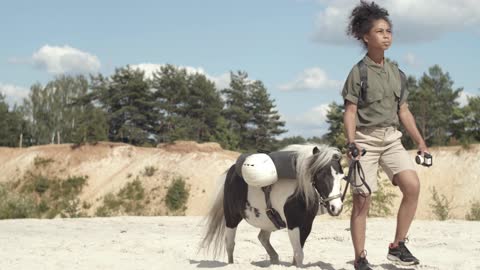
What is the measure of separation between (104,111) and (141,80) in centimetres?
450

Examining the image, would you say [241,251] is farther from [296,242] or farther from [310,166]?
[310,166]

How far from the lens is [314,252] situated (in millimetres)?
8602

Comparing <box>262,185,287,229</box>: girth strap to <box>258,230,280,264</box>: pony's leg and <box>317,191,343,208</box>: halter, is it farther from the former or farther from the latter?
<box>258,230,280,264</box>: pony's leg

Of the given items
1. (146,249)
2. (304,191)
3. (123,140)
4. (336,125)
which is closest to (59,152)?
(123,140)

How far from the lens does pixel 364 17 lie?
5871 millimetres

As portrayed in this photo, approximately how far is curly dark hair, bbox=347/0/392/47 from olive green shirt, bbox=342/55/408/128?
11.4 inches

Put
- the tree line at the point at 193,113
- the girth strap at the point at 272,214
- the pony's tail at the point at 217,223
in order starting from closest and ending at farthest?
the girth strap at the point at 272,214 → the pony's tail at the point at 217,223 → the tree line at the point at 193,113

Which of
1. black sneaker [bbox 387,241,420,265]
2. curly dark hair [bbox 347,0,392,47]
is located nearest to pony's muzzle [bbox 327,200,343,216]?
black sneaker [bbox 387,241,420,265]

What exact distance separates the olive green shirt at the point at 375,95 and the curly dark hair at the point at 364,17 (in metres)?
0.29

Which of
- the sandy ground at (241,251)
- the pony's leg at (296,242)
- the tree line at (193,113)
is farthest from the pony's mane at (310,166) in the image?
the tree line at (193,113)

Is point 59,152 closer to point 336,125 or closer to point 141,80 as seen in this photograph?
point 141,80

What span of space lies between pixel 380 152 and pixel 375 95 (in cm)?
55

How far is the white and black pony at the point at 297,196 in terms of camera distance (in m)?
5.61

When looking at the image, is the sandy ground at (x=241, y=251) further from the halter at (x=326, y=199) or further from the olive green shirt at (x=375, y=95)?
the olive green shirt at (x=375, y=95)
